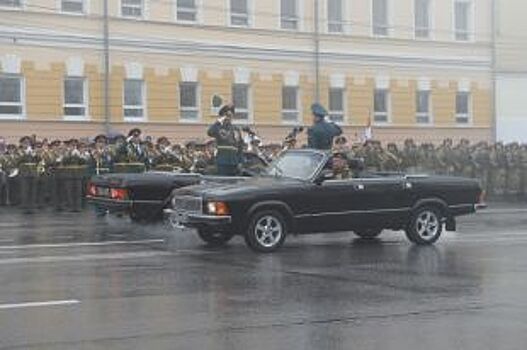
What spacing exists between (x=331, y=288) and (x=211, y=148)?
48.6ft

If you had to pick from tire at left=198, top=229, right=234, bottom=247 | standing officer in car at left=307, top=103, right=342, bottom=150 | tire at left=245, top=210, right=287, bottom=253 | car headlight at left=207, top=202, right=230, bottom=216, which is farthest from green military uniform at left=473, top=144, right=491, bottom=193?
car headlight at left=207, top=202, right=230, bottom=216

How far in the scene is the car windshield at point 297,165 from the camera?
50.9 ft

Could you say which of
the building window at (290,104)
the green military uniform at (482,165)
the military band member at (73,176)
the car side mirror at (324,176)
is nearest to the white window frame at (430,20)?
the building window at (290,104)

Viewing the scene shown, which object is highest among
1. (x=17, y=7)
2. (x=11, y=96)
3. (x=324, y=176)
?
(x=17, y=7)

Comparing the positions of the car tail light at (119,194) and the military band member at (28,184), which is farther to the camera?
the military band member at (28,184)

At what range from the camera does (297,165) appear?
15711mm

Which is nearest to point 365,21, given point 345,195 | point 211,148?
point 211,148

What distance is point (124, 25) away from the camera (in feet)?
120

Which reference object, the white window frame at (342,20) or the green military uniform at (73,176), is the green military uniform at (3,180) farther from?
the white window frame at (342,20)

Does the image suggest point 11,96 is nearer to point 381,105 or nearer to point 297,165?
point 381,105

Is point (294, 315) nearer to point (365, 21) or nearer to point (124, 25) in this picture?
point (124, 25)

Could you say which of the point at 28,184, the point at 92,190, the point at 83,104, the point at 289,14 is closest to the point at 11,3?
the point at 83,104

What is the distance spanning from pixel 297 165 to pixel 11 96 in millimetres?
20652

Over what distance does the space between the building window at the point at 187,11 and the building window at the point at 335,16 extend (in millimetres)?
6410
